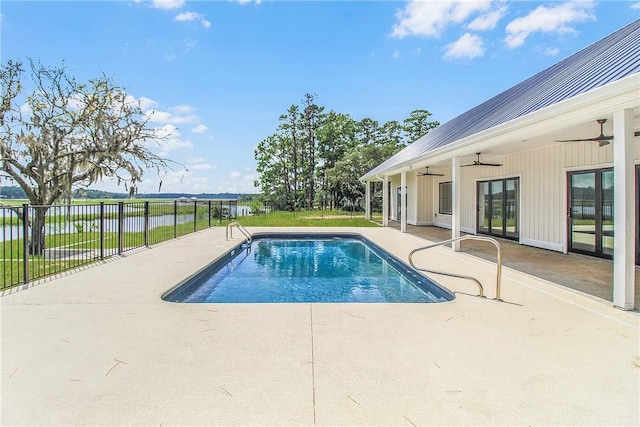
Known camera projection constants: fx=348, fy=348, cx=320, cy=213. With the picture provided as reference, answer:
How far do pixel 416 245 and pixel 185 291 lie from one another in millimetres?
6688

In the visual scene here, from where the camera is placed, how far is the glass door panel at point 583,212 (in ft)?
25.2

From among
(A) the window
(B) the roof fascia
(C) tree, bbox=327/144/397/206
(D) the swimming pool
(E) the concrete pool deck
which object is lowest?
(D) the swimming pool

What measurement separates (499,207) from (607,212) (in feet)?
12.8

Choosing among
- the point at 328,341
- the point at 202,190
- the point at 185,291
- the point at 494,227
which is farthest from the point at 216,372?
the point at 202,190

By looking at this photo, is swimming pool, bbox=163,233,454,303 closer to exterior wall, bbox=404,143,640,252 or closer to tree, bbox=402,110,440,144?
exterior wall, bbox=404,143,640,252

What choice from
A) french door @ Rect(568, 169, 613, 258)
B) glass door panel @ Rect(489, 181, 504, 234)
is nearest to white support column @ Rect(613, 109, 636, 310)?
french door @ Rect(568, 169, 613, 258)

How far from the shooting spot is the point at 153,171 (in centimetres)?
1170

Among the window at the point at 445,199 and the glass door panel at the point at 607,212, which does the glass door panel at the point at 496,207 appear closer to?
the window at the point at 445,199

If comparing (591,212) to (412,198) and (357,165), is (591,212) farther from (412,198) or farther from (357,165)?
(357,165)

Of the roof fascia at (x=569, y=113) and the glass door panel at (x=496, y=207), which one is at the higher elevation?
the roof fascia at (x=569, y=113)

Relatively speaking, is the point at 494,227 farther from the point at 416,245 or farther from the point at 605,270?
the point at 605,270

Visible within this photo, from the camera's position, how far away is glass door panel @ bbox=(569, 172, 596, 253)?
7.68 m

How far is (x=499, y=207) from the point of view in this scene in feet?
36.9

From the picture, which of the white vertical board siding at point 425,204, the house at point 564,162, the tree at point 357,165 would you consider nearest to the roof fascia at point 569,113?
the house at point 564,162
